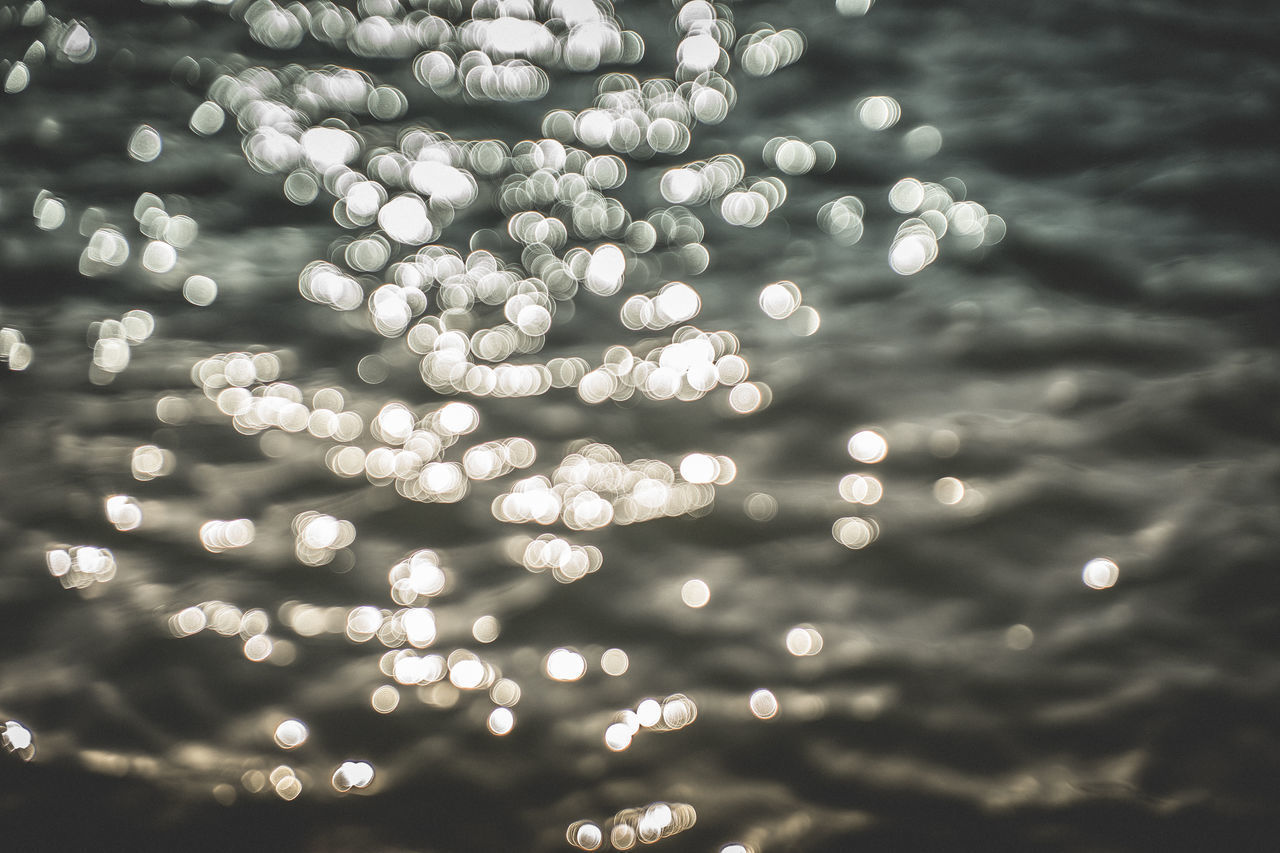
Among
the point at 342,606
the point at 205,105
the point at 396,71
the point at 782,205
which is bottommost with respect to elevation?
the point at 342,606

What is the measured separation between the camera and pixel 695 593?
1.02 meters

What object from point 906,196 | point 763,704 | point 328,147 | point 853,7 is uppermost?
point 853,7

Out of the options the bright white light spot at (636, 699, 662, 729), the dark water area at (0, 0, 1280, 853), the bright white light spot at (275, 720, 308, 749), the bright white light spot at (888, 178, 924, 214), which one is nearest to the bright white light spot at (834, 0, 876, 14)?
the dark water area at (0, 0, 1280, 853)

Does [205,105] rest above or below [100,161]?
above

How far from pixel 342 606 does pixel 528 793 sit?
306 mm

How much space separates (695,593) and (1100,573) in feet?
1.47

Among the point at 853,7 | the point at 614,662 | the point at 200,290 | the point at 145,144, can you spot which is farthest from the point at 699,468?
the point at 853,7

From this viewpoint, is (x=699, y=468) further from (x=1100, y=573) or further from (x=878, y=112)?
(x=878, y=112)

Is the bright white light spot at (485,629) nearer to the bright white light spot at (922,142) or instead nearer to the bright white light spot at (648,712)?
the bright white light spot at (648,712)

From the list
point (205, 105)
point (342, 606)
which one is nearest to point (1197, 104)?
point (342, 606)

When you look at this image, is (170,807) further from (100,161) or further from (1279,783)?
(100,161)

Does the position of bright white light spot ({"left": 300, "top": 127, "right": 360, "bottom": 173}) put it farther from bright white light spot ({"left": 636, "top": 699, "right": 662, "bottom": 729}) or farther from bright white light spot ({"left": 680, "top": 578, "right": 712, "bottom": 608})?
bright white light spot ({"left": 636, "top": 699, "right": 662, "bottom": 729})

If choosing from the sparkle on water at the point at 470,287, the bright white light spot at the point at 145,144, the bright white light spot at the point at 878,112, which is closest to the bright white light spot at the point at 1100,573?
the sparkle on water at the point at 470,287

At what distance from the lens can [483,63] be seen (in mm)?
2377
